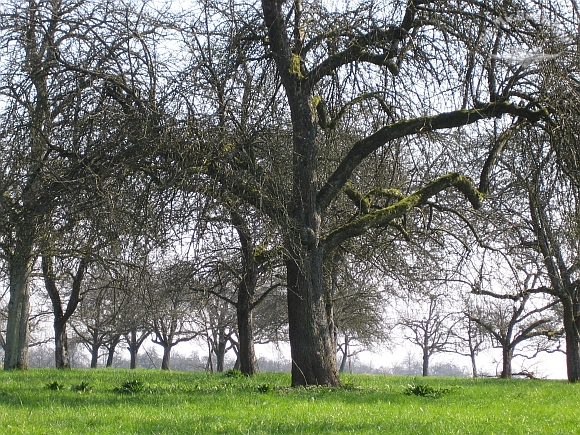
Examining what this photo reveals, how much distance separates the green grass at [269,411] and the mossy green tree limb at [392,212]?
8.00ft

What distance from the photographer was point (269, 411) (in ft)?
23.4

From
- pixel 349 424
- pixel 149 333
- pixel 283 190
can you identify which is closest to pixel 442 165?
pixel 283 190

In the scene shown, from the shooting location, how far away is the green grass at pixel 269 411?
6043 millimetres

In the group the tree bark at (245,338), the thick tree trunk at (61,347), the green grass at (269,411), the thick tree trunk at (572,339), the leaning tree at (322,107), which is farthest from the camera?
the thick tree trunk at (61,347)

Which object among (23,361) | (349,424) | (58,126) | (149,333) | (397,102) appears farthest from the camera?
(149,333)

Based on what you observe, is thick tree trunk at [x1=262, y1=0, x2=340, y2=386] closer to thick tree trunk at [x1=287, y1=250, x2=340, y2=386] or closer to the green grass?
thick tree trunk at [x1=287, y1=250, x2=340, y2=386]

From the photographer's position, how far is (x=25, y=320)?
16.8 metres

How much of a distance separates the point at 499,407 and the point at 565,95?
14.0 feet

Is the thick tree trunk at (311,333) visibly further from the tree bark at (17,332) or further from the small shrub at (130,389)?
the tree bark at (17,332)

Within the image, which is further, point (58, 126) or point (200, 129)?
point (58, 126)

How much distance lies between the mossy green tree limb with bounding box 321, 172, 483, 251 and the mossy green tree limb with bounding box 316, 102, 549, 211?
23.8 inches

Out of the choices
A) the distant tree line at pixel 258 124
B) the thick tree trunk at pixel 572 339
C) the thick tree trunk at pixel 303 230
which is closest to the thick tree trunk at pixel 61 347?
the distant tree line at pixel 258 124

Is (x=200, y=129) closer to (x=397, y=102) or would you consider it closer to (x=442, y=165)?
(x=397, y=102)

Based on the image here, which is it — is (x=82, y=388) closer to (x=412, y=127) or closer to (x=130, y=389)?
(x=130, y=389)
